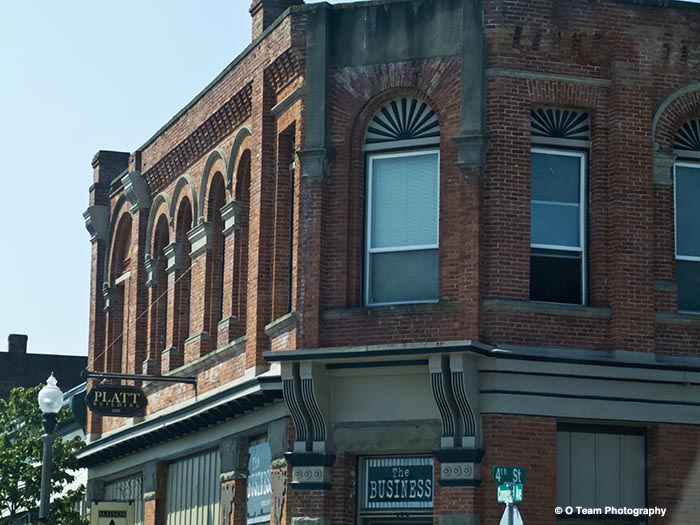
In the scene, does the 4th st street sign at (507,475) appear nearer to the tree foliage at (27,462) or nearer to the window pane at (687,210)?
the window pane at (687,210)

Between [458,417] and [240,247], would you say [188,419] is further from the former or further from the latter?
[458,417]

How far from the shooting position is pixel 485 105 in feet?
82.6

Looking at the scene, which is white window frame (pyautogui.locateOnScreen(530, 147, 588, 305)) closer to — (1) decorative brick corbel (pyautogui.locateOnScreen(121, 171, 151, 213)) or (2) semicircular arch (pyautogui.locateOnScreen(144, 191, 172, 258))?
(2) semicircular arch (pyautogui.locateOnScreen(144, 191, 172, 258))

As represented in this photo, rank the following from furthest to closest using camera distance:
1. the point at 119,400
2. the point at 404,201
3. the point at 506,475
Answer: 1. the point at 119,400
2. the point at 404,201
3. the point at 506,475

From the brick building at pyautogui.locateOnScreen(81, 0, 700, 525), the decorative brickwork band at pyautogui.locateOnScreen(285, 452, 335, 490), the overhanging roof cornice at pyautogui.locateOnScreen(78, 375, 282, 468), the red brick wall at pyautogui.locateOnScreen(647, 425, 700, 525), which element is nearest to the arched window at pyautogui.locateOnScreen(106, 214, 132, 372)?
the overhanging roof cornice at pyautogui.locateOnScreen(78, 375, 282, 468)

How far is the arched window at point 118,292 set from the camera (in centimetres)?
3791

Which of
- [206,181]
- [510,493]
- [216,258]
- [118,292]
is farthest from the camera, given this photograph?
[118,292]

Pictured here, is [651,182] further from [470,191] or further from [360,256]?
[360,256]

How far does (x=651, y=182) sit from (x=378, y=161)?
4383 millimetres

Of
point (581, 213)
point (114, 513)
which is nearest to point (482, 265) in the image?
point (581, 213)

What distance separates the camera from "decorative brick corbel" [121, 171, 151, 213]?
1414 inches

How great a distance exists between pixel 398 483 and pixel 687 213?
6449 millimetres

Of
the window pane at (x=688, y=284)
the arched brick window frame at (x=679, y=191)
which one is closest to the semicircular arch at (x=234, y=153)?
the arched brick window frame at (x=679, y=191)

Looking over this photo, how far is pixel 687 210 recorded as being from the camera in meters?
26.2
